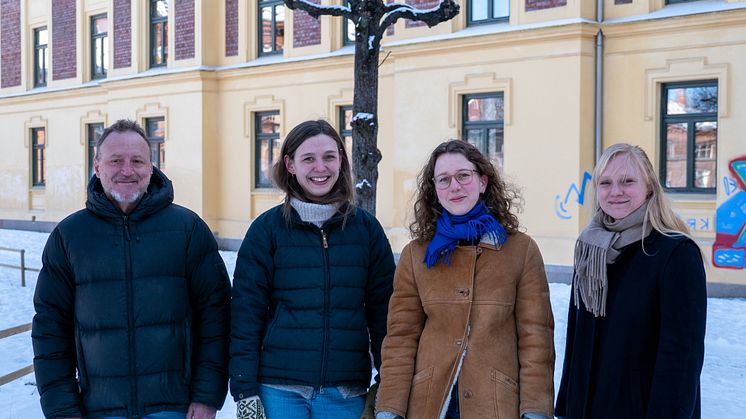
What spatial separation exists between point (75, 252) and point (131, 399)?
25.1 inches

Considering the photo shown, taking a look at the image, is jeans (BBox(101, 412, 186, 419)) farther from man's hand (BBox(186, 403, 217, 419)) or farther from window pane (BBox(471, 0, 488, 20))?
A: window pane (BBox(471, 0, 488, 20))

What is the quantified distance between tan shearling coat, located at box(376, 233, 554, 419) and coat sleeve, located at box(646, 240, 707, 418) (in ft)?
1.30

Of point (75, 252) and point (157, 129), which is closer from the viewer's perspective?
point (75, 252)

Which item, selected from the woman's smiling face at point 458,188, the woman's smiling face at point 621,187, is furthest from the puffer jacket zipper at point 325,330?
the woman's smiling face at point 621,187

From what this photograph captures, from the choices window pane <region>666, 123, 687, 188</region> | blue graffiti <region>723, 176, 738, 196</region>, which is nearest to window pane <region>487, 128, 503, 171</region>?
window pane <region>666, 123, 687, 188</region>

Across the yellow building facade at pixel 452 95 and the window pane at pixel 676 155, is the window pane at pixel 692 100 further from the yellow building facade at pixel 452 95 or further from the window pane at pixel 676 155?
the window pane at pixel 676 155

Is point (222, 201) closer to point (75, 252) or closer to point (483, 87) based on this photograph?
point (483, 87)

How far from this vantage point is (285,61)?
1677 cm

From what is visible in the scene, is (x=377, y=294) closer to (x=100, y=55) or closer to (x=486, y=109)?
(x=486, y=109)

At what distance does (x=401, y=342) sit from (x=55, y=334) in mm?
1402

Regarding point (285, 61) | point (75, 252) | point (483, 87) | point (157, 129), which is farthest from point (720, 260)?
point (157, 129)

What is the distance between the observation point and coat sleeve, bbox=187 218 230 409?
135 inches

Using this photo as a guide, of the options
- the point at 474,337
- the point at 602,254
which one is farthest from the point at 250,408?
the point at 602,254

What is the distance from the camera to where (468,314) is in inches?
122
